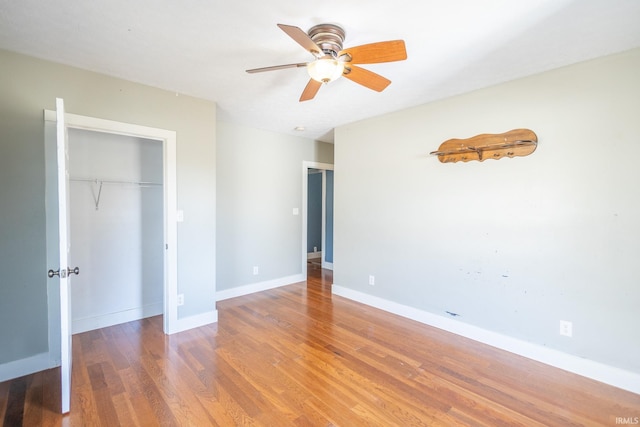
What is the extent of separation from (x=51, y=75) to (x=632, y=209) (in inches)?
179

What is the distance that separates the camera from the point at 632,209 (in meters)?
2.18

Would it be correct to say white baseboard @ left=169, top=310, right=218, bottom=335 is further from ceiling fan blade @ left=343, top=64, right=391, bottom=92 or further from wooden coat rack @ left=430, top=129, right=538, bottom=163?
wooden coat rack @ left=430, top=129, right=538, bottom=163

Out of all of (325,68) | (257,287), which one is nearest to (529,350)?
(325,68)

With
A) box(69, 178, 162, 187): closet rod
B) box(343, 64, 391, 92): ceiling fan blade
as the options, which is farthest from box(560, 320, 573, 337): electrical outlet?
box(69, 178, 162, 187): closet rod

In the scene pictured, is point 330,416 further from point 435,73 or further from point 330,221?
point 330,221

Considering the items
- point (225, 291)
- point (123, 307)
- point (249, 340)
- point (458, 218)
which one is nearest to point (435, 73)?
point (458, 218)

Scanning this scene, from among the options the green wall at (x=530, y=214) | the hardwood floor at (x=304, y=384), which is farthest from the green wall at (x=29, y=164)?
the green wall at (x=530, y=214)

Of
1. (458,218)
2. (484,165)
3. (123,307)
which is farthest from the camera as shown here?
(123,307)

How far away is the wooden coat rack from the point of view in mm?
2617

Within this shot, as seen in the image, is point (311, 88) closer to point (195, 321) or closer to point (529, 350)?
point (195, 321)

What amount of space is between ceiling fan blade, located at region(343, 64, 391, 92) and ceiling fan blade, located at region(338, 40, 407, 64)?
12 centimetres

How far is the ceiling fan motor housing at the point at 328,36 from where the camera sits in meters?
1.86

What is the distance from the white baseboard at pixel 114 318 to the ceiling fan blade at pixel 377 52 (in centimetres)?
346

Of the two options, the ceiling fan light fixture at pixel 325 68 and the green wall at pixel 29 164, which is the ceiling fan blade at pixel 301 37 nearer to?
the ceiling fan light fixture at pixel 325 68
